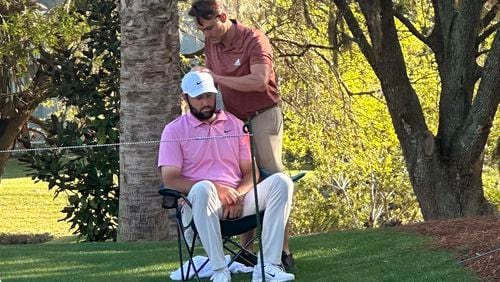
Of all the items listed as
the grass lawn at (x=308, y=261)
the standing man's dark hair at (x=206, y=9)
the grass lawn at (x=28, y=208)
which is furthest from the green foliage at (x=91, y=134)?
the grass lawn at (x=28, y=208)

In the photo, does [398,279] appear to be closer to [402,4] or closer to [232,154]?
[232,154]

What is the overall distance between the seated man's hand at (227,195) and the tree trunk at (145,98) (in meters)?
3.29

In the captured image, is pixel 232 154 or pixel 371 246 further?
pixel 371 246

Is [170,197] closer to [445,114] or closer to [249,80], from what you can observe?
[249,80]

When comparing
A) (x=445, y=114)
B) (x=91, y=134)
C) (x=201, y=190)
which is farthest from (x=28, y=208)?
(x=201, y=190)

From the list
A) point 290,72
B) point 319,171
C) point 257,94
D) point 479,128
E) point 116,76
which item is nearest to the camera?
point 257,94

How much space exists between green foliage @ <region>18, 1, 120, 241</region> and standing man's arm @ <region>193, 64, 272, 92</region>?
5.41 meters

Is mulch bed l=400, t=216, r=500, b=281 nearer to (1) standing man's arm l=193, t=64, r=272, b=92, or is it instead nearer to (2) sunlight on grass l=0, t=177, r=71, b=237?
(1) standing man's arm l=193, t=64, r=272, b=92

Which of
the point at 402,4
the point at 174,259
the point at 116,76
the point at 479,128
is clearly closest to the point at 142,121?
the point at 174,259

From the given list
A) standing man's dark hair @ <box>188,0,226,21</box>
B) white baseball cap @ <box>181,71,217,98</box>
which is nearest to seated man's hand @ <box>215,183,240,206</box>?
white baseball cap @ <box>181,71,217,98</box>

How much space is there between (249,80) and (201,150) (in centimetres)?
50

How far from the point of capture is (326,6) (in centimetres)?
1439

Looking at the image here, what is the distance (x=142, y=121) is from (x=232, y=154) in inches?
126

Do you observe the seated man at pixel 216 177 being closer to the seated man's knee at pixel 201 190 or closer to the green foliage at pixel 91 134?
the seated man's knee at pixel 201 190
